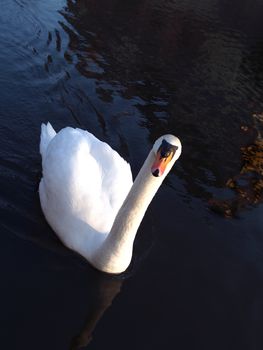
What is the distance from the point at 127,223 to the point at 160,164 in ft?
3.61

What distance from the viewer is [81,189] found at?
7.25 meters

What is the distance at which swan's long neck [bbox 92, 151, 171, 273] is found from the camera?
6.01 meters

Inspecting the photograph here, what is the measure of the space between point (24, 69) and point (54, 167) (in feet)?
Answer: 18.6

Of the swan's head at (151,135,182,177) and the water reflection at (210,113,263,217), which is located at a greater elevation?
the swan's head at (151,135,182,177)

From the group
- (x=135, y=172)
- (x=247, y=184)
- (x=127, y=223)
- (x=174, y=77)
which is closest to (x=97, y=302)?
(x=127, y=223)

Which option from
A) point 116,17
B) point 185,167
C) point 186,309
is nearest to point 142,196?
point 186,309

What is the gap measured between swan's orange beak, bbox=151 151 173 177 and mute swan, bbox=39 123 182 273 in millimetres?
182

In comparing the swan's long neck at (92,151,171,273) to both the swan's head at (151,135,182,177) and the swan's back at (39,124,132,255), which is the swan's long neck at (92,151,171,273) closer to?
the swan's head at (151,135,182,177)

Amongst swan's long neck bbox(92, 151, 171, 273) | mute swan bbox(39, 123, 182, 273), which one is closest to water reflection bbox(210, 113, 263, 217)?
mute swan bbox(39, 123, 182, 273)

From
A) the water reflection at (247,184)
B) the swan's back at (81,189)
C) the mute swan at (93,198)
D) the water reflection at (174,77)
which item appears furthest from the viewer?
the water reflection at (174,77)

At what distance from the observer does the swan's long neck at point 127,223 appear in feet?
19.7

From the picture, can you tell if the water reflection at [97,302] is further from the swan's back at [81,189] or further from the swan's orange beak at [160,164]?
the swan's orange beak at [160,164]

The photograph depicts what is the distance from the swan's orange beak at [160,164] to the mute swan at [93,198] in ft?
0.60

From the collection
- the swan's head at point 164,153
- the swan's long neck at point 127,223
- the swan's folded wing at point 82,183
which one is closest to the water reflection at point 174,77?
the swan's folded wing at point 82,183
